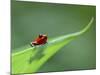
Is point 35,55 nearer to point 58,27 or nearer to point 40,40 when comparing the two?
point 40,40

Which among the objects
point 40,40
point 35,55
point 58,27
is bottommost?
point 35,55

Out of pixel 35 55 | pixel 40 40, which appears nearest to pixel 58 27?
pixel 40 40

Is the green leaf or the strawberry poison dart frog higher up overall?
the strawberry poison dart frog

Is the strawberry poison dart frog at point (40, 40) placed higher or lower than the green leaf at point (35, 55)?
higher

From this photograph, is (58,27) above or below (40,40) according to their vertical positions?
above

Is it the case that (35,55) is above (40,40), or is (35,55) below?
below
